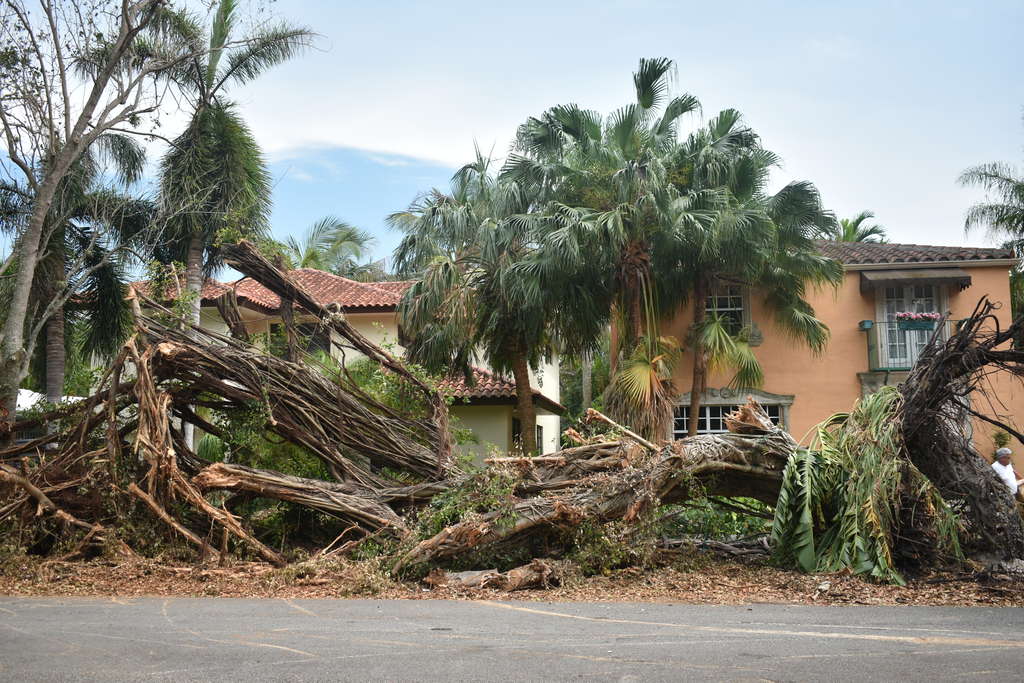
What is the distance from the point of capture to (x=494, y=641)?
21.1 ft

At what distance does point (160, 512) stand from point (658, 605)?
18.5 ft

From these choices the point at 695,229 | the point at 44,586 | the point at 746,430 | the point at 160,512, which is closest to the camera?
the point at 44,586

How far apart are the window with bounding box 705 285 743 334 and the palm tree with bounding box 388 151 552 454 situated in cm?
460

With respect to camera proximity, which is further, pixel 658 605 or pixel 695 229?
pixel 695 229

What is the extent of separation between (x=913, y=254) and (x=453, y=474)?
44.9 ft

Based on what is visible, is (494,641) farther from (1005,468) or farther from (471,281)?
(471,281)

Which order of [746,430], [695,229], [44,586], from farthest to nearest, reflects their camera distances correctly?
[695,229]
[746,430]
[44,586]

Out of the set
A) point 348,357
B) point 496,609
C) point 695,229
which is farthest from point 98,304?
point 496,609

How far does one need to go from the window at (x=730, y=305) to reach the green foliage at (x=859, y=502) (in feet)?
33.5

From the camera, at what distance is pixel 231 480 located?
10.3m

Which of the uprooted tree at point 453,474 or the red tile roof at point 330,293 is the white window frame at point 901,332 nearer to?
the uprooted tree at point 453,474

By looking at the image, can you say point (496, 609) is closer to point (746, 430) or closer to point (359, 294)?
point (746, 430)

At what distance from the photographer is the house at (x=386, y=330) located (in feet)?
65.2

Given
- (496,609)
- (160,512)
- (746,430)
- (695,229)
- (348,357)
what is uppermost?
(695,229)
